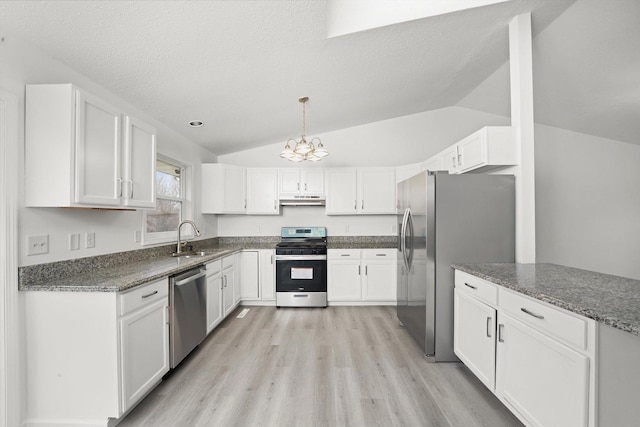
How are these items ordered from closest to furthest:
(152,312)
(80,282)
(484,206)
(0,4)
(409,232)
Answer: (0,4)
(80,282)
(152,312)
(484,206)
(409,232)

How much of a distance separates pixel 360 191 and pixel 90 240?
3.31 meters

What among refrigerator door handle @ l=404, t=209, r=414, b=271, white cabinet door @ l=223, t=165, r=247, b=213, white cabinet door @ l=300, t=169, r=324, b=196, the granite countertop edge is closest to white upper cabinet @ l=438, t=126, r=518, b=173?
refrigerator door handle @ l=404, t=209, r=414, b=271

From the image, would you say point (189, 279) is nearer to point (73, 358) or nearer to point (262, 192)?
point (73, 358)

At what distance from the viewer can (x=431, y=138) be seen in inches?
180

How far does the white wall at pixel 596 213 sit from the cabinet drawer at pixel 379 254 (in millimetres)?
1990

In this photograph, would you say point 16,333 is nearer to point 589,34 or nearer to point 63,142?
point 63,142

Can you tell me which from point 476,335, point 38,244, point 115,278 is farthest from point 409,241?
point 38,244

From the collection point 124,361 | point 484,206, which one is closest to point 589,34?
point 484,206

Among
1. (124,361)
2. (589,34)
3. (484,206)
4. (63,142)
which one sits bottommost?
(124,361)

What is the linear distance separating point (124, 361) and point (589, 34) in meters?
4.23

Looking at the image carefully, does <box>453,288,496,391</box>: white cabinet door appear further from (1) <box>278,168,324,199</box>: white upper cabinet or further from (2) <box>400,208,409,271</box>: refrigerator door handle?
(1) <box>278,168,324,199</box>: white upper cabinet

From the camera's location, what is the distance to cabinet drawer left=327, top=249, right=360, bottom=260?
407 cm

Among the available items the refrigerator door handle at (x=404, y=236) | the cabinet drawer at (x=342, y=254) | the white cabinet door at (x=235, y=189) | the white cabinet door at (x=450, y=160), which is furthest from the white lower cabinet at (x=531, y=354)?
the white cabinet door at (x=235, y=189)

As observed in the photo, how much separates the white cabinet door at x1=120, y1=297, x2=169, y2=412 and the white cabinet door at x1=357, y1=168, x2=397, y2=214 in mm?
3027
